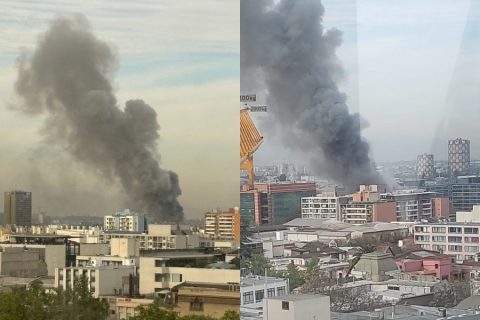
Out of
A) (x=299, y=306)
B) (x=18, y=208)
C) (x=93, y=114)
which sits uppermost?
(x=93, y=114)

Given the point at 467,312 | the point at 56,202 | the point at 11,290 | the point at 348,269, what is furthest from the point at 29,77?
the point at 467,312

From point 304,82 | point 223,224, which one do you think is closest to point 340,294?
point 304,82

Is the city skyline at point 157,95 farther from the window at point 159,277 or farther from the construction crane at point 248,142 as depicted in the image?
the construction crane at point 248,142

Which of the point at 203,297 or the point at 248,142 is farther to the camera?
the point at 203,297

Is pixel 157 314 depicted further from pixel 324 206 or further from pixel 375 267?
pixel 375 267

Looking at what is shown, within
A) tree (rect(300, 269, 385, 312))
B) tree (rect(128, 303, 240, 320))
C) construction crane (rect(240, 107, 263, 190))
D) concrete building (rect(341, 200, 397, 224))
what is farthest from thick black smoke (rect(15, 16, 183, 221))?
concrete building (rect(341, 200, 397, 224))

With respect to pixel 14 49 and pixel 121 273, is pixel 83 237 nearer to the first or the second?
pixel 121 273

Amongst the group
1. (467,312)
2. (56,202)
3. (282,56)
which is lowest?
(467,312)
